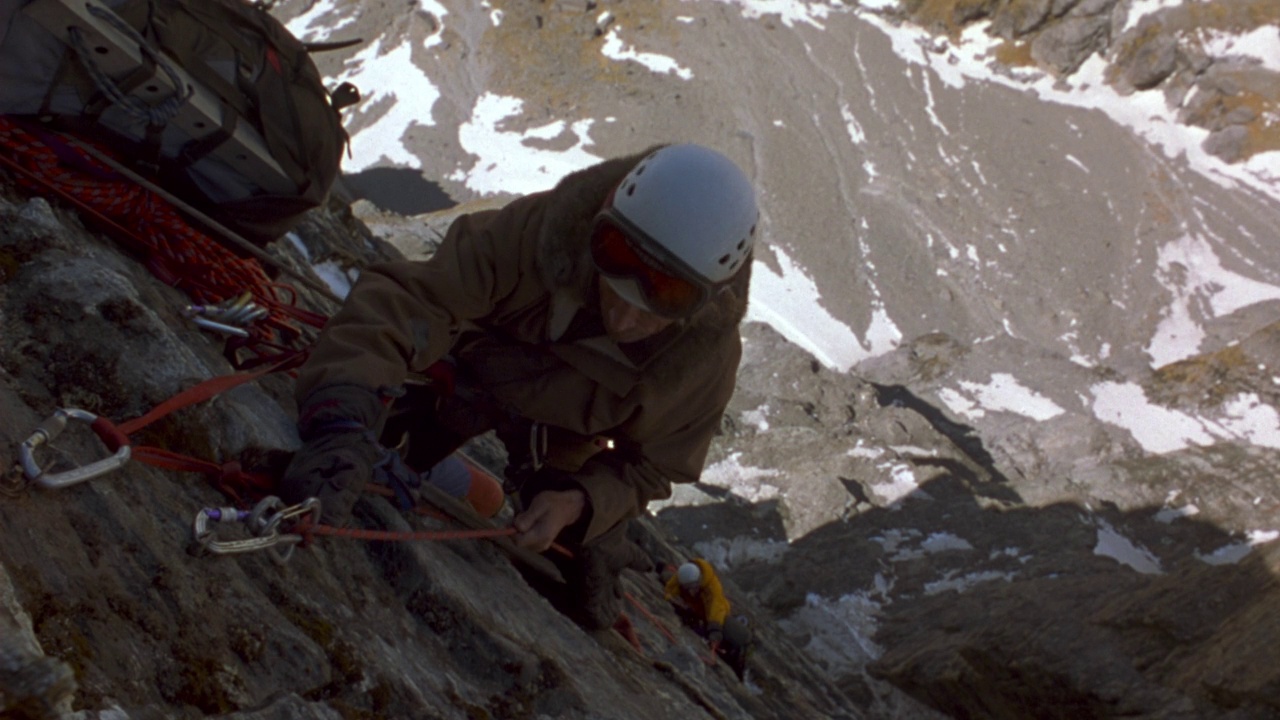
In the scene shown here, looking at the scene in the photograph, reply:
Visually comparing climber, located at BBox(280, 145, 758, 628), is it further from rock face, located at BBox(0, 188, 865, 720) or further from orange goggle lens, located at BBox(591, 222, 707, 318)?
rock face, located at BBox(0, 188, 865, 720)

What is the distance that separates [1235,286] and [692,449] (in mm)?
55985

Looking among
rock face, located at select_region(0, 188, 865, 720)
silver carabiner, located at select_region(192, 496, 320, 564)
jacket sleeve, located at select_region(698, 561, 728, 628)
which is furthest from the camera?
jacket sleeve, located at select_region(698, 561, 728, 628)

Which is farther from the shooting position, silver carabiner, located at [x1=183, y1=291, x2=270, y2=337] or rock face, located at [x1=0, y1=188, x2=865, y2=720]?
silver carabiner, located at [x1=183, y1=291, x2=270, y2=337]

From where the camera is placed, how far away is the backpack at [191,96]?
12.0 feet

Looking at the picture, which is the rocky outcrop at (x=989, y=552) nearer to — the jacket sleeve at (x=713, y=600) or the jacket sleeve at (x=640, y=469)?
the jacket sleeve at (x=713, y=600)

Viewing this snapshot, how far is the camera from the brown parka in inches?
135

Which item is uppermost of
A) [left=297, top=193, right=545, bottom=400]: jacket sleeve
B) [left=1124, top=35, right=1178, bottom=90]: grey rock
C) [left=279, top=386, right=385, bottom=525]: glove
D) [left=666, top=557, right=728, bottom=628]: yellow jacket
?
[left=297, top=193, right=545, bottom=400]: jacket sleeve

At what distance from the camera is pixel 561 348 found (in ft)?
13.0

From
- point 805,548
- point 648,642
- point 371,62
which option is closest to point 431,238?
point 805,548

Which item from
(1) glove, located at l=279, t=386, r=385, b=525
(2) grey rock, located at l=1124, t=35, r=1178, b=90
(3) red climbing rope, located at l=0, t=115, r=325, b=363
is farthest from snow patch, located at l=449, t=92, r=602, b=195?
(1) glove, located at l=279, t=386, r=385, b=525

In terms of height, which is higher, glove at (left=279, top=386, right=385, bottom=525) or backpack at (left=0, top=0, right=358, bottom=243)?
backpack at (left=0, top=0, right=358, bottom=243)

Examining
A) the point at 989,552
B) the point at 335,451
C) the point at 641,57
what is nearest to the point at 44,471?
the point at 335,451

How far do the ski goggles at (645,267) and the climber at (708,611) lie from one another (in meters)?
5.40

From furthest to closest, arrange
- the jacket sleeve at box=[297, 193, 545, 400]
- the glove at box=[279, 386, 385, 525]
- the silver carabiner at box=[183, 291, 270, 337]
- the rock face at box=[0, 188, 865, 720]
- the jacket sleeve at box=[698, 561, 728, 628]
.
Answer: the jacket sleeve at box=[698, 561, 728, 628] < the silver carabiner at box=[183, 291, 270, 337] < the jacket sleeve at box=[297, 193, 545, 400] < the glove at box=[279, 386, 385, 525] < the rock face at box=[0, 188, 865, 720]
